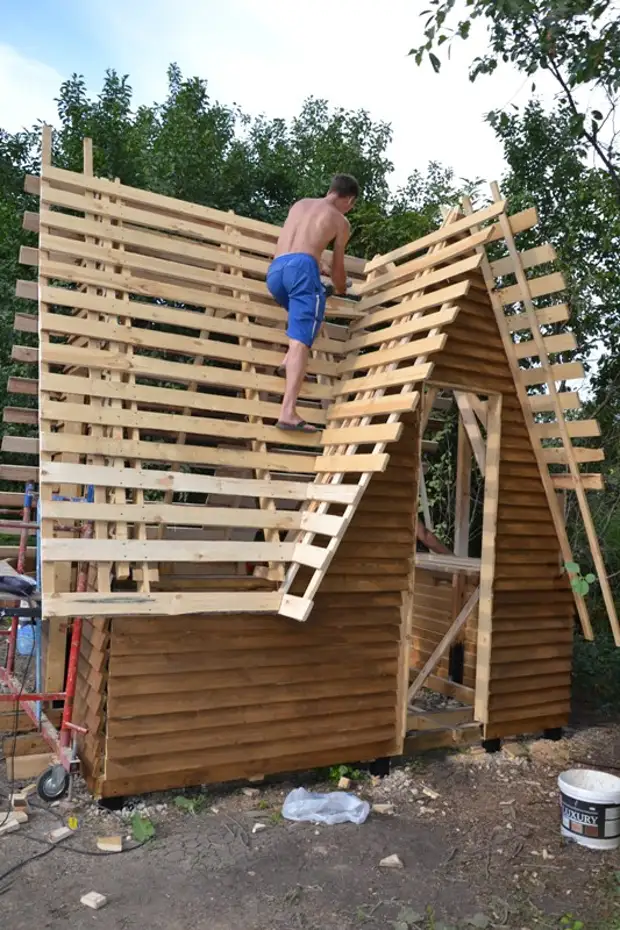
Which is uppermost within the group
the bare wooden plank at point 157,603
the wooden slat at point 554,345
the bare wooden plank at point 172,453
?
the wooden slat at point 554,345

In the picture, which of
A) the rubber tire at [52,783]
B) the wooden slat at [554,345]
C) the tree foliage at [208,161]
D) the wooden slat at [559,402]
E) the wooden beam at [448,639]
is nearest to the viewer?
the rubber tire at [52,783]

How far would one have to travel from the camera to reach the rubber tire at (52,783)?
14.9 feet

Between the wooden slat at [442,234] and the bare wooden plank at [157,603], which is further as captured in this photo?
the wooden slat at [442,234]

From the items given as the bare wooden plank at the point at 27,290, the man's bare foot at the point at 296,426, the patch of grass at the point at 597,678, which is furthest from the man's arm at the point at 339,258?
the patch of grass at the point at 597,678

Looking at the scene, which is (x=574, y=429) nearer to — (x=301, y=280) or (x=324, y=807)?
(x=301, y=280)

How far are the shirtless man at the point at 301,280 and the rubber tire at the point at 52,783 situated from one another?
2.54m

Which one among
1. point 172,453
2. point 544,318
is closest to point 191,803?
point 172,453

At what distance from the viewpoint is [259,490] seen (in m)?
4.94

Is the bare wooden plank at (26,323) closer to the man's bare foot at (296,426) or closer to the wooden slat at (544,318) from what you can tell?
the man's bare foot at (296,426)

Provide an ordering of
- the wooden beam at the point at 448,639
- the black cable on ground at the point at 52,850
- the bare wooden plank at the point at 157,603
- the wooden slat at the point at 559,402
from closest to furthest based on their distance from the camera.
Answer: the black cable on ground at the point at 52,850, the bare wooden plank at the point at 157,603, the wooden slat at the point at 559,402, the wooden beam at the point at 448,639

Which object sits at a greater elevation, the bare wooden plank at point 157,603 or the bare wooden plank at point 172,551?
the bare wooden plank at point 172,551

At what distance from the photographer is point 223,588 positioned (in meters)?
4.91

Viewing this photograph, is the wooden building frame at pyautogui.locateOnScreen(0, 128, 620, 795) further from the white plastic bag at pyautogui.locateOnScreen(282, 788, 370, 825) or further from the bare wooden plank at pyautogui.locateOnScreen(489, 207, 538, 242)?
the white plastic bag at pyautogui.locateOnScreen(282, 788, 370, 825)

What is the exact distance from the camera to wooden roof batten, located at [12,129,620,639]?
442 centimetres
